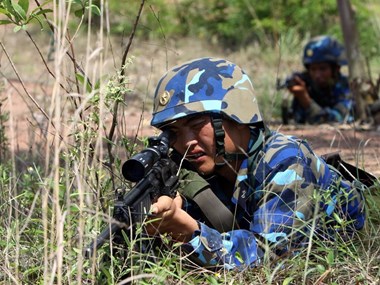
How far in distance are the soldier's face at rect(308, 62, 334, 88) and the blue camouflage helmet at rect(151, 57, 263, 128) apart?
466 cm

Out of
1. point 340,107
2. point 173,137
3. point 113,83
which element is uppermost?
point 113,83

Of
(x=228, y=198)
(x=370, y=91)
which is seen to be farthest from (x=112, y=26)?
(x=228, y=198)

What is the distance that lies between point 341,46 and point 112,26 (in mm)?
4514

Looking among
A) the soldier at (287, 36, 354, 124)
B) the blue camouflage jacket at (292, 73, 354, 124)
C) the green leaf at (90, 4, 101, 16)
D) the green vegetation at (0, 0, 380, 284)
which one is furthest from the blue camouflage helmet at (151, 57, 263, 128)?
the soldier at (287, 36, 354, 124)

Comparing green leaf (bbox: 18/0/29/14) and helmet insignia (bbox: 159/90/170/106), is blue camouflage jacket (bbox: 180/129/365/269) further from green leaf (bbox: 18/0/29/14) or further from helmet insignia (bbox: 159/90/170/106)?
green leaf (bbox: 18/0/29/14)

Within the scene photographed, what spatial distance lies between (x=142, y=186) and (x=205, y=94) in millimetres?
605

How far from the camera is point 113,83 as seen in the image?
10.4 ft

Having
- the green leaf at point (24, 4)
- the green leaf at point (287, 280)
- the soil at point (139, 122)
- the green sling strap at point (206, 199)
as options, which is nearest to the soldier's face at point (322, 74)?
the soil at point (139, 122)

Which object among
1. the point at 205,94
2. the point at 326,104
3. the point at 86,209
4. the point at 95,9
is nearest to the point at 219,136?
the point at 205,94

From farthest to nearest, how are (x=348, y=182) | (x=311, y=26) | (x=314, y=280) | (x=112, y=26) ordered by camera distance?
(x=112, y=26)
(x=311, y=26)
(x=348, y=182)
(x=314, y=280)

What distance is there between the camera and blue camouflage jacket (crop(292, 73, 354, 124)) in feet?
25.5

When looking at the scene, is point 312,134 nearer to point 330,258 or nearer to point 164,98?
point 164,98

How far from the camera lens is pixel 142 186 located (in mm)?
2877

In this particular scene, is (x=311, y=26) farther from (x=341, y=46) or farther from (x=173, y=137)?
(x=173, y=137)
